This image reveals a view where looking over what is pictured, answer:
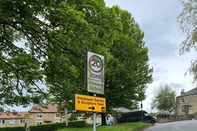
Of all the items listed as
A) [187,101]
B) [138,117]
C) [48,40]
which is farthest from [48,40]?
[187,101]

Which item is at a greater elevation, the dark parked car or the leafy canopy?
the leafy canopy

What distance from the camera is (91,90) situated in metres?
7.44

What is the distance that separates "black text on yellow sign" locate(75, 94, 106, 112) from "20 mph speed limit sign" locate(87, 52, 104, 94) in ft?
0.79

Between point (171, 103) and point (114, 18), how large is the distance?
63.3m

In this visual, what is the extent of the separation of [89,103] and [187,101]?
64.8m

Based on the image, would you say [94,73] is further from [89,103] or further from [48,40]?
[48,40]

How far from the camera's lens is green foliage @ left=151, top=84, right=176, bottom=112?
233 feet

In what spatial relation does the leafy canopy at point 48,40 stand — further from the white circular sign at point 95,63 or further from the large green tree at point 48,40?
the white circular sign at point 95,63

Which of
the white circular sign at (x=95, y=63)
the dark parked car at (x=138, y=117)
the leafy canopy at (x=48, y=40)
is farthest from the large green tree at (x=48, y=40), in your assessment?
the dark parked car at (x=138, y=117)

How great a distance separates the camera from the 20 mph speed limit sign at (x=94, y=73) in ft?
24.4

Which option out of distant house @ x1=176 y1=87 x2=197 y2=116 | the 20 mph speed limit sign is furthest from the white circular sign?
distant house @ x1=176 y1=87 x2=197 y2=116

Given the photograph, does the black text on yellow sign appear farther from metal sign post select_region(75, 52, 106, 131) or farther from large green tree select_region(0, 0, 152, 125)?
large green tree select_region(0, 0, 152, 125)

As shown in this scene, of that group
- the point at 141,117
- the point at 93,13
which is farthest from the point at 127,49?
the point at 93,13

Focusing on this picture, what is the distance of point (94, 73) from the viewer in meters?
7.59
